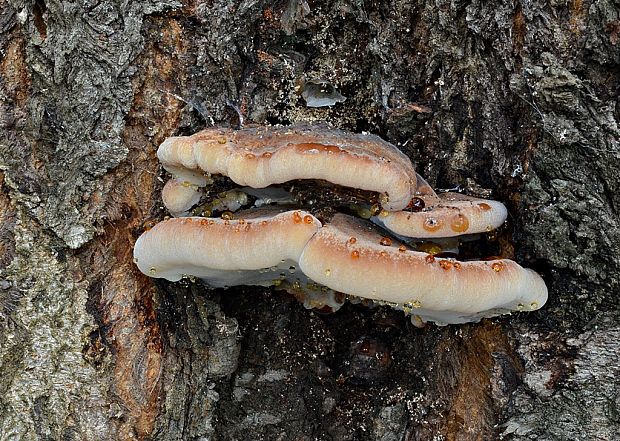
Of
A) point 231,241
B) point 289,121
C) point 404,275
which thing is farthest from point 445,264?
point 289,121

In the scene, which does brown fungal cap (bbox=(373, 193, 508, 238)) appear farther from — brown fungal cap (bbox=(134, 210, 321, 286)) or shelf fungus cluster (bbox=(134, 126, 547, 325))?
brown fungal cap (bbox=(134, 210, 321, 286))

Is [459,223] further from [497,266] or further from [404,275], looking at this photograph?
[404,275]

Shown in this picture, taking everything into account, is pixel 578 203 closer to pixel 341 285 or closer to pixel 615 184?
pixel 615 184

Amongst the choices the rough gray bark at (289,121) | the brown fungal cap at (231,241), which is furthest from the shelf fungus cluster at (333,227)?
the rough gray bark at (289,121)

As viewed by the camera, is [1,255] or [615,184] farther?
[1,255]

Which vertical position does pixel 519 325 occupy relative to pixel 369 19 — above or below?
below

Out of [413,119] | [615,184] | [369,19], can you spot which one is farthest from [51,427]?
[615,184]

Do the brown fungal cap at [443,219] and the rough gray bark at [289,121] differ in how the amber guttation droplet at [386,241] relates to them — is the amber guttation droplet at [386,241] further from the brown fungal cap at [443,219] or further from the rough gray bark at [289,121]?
the rough gray bark at [289,121]
